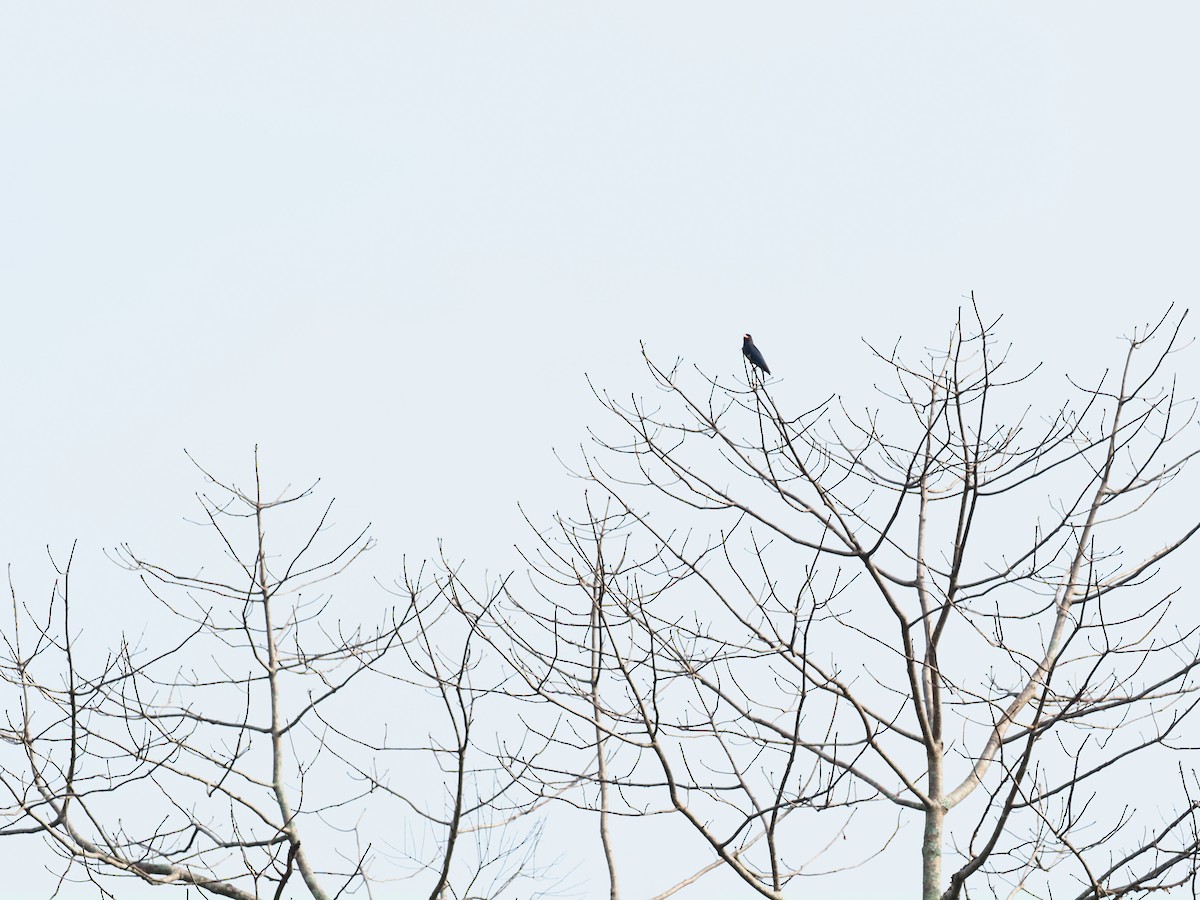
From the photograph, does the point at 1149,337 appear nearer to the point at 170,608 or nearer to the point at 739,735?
the point at 739,735

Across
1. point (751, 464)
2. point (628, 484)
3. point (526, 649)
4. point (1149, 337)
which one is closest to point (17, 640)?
point (526, 649)

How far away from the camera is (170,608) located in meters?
7.04

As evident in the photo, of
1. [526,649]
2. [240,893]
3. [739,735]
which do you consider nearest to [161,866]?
[240,893]

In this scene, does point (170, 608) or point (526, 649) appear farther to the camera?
point (170, 608)

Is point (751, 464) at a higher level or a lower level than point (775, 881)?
higher

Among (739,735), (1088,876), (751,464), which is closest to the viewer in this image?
(1088,876)

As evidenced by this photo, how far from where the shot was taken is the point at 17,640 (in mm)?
6066

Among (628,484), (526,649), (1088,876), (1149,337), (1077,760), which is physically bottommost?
(1088,876)

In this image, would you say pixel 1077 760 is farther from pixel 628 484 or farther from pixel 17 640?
pixel 17 640

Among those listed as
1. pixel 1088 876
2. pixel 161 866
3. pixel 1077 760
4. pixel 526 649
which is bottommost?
pixel 1088 876

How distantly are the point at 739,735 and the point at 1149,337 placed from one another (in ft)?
9.89

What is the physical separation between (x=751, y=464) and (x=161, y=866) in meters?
3.21

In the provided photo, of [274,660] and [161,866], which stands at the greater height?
[274,660]

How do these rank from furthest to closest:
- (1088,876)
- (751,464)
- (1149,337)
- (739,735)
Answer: (1149,337) → (751,464) → (739,735) → (1088,876)
